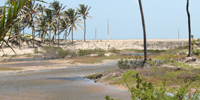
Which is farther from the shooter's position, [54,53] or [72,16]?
[72,16]

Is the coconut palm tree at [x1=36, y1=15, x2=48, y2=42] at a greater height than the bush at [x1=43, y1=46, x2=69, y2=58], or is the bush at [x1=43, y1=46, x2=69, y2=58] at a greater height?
the coconut palm tree at [x1=36, y1=15, x2=48, y2=42]

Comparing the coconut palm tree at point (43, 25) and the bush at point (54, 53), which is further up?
the coconut palm tree at point (43, 25)

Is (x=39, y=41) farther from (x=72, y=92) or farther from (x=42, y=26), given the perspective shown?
(x=72, y=92)

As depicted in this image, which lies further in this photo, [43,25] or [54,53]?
[43,25]

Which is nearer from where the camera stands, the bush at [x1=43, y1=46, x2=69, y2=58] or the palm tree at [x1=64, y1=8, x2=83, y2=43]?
the bush at [x1=43, y1=46, x2=69, y2=58]

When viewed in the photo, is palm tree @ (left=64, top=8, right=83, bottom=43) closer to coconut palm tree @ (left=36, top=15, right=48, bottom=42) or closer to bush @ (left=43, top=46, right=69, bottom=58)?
coconut palm tree @ (left=36, top=15, right=48, bottom=42)

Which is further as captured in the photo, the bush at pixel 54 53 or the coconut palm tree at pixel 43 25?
the coconut palm tree at pixel 43 25

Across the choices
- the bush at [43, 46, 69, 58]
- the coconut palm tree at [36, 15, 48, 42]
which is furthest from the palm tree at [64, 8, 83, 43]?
the bush at [43, 46, 69, 58]

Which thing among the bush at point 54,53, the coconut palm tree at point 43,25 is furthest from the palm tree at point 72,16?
the bush at point 54,53

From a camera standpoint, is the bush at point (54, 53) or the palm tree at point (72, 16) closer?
the bush at point (54, 53)

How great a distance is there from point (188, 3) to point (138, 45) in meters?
46.8

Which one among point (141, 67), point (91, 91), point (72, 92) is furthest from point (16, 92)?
point (141, 67)

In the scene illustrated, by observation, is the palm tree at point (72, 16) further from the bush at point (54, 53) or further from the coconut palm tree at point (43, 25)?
the bush at point (54, 53)

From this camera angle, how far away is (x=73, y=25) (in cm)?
6969
